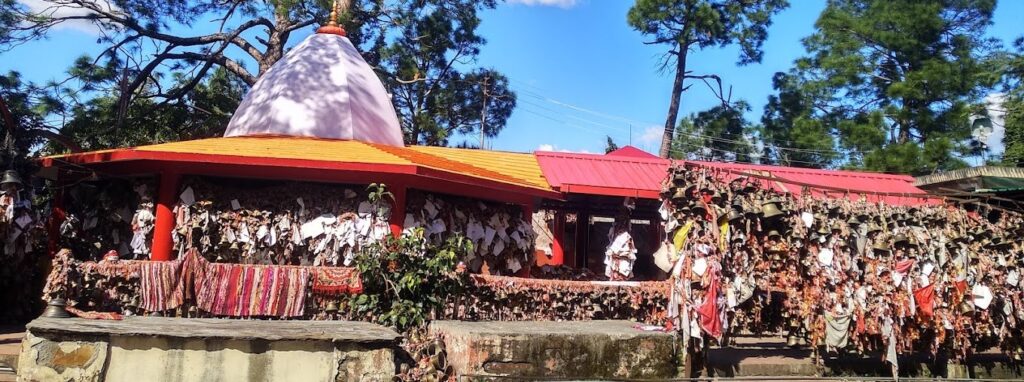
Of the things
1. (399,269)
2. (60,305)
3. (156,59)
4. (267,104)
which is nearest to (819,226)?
(399,269)

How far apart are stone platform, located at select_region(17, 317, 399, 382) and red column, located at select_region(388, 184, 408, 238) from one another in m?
3.08

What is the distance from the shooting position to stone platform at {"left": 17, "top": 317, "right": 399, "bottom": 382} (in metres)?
5.58

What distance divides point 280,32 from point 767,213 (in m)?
15.5

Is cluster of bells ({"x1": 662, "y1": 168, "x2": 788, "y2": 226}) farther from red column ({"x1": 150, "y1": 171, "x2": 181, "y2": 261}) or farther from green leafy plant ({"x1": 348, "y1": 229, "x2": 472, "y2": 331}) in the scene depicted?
red column ({"x1": 150, "y1": 171, "x2": 181, "y2": 261})

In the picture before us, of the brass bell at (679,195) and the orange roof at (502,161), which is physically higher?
the orange roof at (502,161)

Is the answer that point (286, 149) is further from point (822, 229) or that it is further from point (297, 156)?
point (822, 229)

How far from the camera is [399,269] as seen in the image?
8172mm

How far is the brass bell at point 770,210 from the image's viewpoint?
7.45 meters

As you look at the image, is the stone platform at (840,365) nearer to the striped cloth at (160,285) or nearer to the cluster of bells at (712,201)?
the cluster of bells at (712,201)

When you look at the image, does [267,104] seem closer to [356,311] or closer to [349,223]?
[349,223]

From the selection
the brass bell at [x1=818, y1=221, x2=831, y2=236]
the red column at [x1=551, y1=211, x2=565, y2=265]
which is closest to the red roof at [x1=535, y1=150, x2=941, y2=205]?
the red column at [x1=551, y1=211, x2=565, y2=265]

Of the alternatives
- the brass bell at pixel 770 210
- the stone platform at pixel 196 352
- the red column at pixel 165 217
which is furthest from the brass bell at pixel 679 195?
the red column at pixel 165 217

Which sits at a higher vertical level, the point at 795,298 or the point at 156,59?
the point at 156,59

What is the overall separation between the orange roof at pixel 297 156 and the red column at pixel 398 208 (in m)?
0.37
